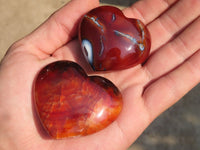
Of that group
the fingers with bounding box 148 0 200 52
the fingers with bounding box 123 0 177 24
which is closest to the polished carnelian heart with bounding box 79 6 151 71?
the fingers with bounding box 148 0 200 52

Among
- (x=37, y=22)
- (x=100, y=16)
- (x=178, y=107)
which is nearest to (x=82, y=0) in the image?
(x=100, y=16)

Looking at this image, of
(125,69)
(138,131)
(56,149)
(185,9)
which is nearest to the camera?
(56,149)

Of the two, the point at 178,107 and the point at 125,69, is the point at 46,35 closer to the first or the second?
the point at 125,69

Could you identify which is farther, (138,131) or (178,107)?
(178,107)

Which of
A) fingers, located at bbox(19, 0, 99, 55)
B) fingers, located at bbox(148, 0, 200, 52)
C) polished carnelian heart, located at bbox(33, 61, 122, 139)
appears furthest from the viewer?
fingers, located at bbox(148, 0, 200, 52)

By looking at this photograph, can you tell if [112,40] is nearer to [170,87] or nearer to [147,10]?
[170,87]

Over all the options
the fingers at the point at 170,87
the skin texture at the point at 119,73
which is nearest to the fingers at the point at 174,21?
the skin texture at the point at 119,73

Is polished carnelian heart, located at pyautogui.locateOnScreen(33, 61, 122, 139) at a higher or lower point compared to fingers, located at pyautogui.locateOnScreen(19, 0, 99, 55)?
lower

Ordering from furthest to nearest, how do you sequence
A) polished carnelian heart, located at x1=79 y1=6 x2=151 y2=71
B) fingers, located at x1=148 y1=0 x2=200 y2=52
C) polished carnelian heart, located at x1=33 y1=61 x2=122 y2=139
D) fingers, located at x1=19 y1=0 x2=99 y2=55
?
fingers, located at x1=148 y1=0 x2=200 y2=52, fingers, located at x1=19 y1=0 x2=99 y2=55, polished carnelian heart, located at x1=79 y1=6 x2=151 y2=71, polished carnelian heart, located at x1=33 y1=61 x2=122 y2=139

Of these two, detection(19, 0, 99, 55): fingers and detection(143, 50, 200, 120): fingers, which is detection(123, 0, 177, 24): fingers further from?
detection(143, 50, 200, 120): fingers
